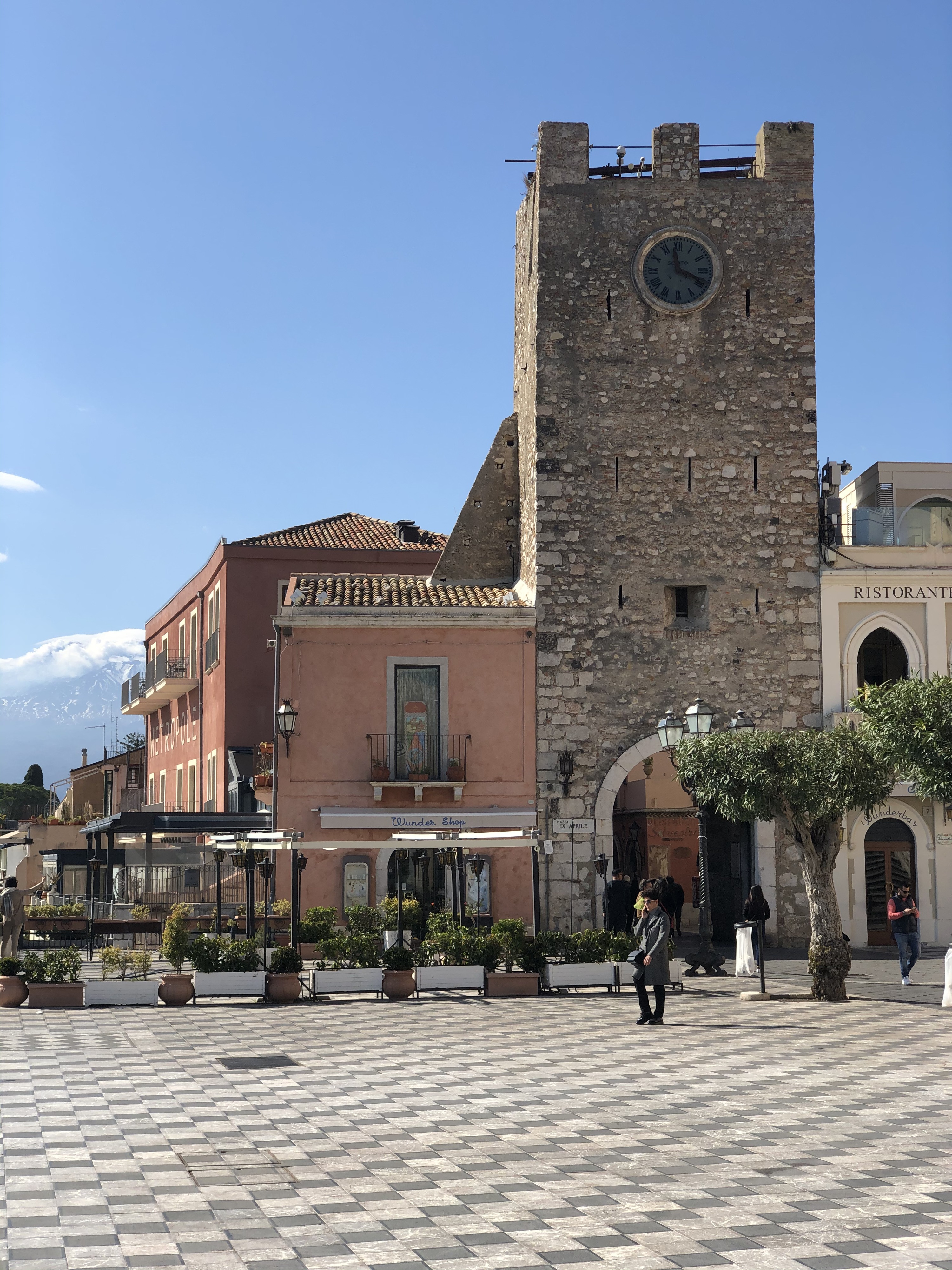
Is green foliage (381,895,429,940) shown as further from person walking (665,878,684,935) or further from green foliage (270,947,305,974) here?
person walking (665,878,684,935)

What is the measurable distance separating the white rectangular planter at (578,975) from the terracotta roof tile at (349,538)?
1824 cm

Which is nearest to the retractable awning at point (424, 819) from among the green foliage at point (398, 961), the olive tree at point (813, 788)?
the green foliage at point (398, 961)

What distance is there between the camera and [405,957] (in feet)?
64.0

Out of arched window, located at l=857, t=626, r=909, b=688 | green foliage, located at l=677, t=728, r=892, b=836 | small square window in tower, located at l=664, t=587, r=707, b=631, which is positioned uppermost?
small square window in tower, located at l=664, t=587, r=707, b=631

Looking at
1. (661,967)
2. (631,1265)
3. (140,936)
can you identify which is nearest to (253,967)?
(661,967)

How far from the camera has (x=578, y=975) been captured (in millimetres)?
19609

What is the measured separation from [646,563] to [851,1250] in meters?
22.2

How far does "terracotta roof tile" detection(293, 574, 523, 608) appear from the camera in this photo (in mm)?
28359

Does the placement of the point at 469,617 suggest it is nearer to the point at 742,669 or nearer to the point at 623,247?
the point at 742,669

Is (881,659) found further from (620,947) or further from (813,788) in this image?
(620,947)

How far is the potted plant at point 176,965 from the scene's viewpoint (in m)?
18.6

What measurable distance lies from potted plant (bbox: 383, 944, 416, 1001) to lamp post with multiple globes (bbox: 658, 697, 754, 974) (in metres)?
4.64

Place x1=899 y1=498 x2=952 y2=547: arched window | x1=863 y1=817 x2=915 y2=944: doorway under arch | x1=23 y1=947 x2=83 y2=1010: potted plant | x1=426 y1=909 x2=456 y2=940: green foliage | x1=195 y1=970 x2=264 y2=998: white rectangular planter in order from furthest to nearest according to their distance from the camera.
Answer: x1=899 y1=498 x2=952 y2=547: arched window, x1=863 y1=817 x2=915 y2=944: doorway under arch, x1=426 y1=909 x2=456 y2=940: green foliage, x1=195 y1=970 x2=264 y2=998: white rectangular planter, x1=23 y1=947 x2=83 y2=1010: potted plant

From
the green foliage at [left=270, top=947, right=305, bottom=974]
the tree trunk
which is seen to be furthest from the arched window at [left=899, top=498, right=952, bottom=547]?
the green foliage at [left=270, top=947, right=305, bottom=974]
